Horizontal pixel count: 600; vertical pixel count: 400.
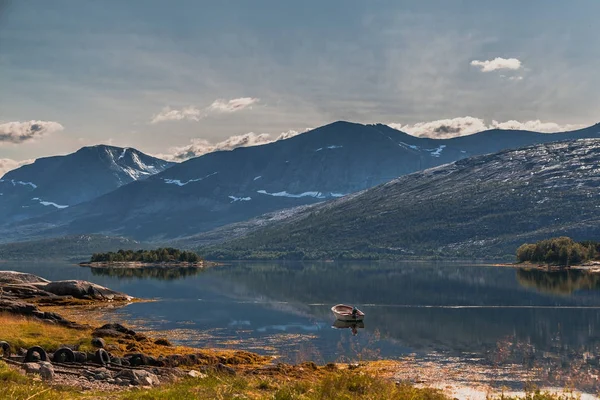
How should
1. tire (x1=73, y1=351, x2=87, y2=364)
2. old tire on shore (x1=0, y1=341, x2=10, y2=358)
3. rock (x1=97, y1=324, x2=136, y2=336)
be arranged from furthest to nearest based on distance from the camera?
1. rock (x1=97, y1=324, x2=136, y2=336)
2. old tire on shore (x1=0, y1=341, x2=10, y2=358)
3. tire (x1=73, y1=351, x2=87, y2=364)

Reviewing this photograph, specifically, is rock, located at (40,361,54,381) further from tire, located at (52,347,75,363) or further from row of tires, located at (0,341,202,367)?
tire, located at (52,347,75,363)

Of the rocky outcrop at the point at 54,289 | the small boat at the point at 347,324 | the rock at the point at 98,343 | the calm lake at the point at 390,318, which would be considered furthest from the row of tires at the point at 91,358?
the rocky outcrop at the point at 54,289

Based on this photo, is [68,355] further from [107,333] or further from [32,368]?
[107,333]

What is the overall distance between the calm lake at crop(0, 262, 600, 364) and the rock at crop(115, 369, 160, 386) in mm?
11672

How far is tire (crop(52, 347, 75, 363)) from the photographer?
133 feet

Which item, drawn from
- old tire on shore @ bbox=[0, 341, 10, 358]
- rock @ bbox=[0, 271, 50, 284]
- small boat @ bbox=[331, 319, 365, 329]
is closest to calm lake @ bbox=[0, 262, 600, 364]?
small boat @ bbox=[331, 319, 365, 329]

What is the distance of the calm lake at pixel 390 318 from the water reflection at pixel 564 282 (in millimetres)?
218

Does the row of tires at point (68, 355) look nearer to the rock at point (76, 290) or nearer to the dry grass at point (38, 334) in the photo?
the dry grass at point (38, 334)

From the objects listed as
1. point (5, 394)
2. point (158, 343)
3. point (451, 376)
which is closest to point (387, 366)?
point (451, 376)

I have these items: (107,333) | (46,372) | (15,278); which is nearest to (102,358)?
(46,372)

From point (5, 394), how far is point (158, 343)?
36.9 metres

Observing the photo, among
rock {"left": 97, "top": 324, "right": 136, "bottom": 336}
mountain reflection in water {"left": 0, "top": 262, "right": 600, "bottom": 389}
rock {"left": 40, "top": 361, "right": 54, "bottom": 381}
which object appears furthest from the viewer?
mountain reflection in water {"left": 0, "top": 262, "right": 600, "bottom": 389}

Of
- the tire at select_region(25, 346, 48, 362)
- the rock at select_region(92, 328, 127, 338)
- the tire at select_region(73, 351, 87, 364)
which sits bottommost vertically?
the rock at select_region(92, 328, 127, 338)

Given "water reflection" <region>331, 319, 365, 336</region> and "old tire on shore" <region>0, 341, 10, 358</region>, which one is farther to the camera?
"water reflection" <region>331, 319, 365, 336</region>
